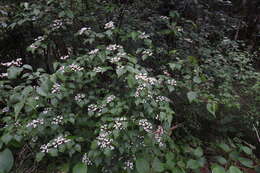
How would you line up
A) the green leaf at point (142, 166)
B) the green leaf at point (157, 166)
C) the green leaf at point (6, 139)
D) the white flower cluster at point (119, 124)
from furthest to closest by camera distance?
the green leaf at point (157, 166), the green leaf at point (142, 166), the white flower cluster at point (119, 124), the green leaf at point (6, 139)

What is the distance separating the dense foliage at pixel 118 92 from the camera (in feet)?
4.83

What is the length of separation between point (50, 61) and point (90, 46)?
841 millimetres

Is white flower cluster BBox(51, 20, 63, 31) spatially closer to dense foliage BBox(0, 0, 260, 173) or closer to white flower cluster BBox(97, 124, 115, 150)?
dense foliage BBox(0, 0, 260, 173)

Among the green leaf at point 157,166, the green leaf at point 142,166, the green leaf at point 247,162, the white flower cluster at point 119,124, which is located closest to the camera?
the green leaf at point 247,162

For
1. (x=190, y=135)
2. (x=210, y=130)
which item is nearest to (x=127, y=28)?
(x=190, y=135)

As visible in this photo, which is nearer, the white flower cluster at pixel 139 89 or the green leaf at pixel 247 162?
the green leaf at pixel 247 162

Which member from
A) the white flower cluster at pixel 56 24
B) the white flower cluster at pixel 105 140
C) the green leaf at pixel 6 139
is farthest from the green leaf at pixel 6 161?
the white flower cluster at pixel 56 24

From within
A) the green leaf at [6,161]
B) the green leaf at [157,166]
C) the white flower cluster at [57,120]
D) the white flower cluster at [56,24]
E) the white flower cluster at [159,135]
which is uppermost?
the green leaf at [6,161]

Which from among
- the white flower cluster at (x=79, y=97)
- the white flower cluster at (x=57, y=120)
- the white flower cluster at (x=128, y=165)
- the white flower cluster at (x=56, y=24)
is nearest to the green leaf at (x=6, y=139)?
the white flower cluster at (x=57, y=120)

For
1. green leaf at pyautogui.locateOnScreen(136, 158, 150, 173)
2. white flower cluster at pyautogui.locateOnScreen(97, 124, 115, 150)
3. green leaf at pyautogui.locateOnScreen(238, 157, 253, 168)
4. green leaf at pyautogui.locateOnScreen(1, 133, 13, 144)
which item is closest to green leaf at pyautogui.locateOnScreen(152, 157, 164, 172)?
green leaf at pyautogui.locateOnScreen(136, 158, 150, 173)

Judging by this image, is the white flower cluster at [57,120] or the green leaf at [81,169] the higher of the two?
the white flower cluster at [57,120]

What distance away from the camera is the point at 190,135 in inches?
107

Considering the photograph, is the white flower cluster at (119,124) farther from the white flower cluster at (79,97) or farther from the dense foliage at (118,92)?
the white flower cluster at (79,97)

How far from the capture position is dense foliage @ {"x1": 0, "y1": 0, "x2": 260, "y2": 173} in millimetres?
1473
